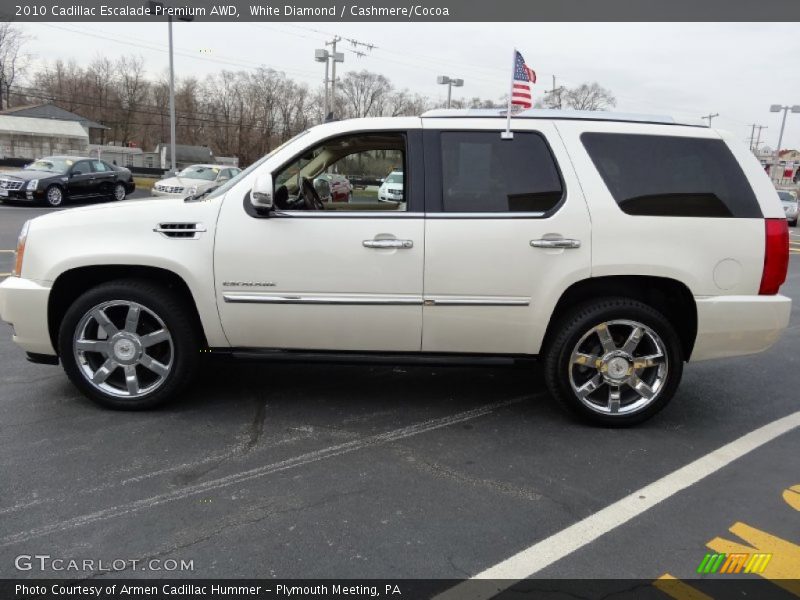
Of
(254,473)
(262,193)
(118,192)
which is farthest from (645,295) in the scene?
(118,192)

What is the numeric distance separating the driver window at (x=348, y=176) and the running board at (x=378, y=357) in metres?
0.94

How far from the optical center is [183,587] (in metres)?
2.43

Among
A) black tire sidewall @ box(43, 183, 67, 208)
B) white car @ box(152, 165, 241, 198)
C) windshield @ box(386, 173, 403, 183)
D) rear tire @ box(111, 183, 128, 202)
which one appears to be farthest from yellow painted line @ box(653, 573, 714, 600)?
rear tire @ box(111, 183, 128, 202)

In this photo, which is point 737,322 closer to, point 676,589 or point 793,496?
point 793,496

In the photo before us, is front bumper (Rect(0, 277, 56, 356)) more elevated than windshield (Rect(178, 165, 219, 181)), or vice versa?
windshield (Rect(178, 165, 219, 181))

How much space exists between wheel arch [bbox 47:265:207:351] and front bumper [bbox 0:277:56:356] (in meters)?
0.04

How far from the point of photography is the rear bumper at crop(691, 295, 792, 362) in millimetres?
3938

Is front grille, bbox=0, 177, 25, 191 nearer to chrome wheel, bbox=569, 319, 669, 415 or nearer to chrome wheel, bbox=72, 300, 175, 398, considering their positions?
chrome wheel, bbox=72, 300, 175, 398

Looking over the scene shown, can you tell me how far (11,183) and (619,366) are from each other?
18726 millimetres

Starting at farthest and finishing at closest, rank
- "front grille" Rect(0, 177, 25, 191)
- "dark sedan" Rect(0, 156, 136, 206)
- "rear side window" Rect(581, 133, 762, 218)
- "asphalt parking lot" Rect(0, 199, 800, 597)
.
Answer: "dark sedan" Rect(0, 156, 136, 206)
"front grille" Rect(0, 177, 25, 191)
"rear side window" Rect(581, 133, 762, 218)
"asphalt parking lot" Rect(0, 199, 800, 597)

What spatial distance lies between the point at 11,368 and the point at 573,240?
171 inches

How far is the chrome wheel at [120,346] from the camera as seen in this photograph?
3982 mm

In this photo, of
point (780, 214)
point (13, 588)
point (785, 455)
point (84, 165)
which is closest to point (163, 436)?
point (13, 588)

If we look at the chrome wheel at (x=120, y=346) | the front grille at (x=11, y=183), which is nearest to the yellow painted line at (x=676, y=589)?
the chrome wheel at (x=120, y=346)
